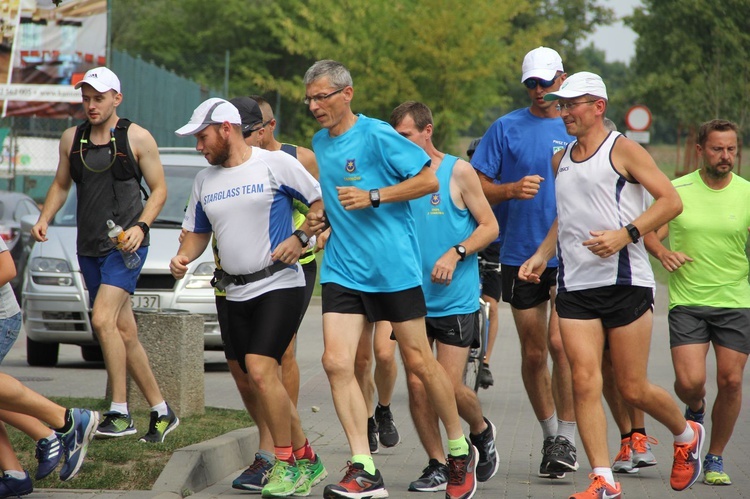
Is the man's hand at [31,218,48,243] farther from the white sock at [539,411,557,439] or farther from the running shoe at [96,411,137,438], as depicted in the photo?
the white sock at [539,411,557,439]

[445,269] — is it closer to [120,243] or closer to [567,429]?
[567,429]

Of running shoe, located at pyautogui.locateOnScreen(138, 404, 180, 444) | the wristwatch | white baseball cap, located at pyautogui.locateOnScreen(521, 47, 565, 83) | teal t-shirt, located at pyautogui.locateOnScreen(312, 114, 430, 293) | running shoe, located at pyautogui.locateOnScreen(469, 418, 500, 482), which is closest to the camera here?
teal t-shirt, located at pyautogui.locateOnScreen(312, 114, 430, 293)

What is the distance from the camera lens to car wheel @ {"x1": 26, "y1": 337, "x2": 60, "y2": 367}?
13648 mm

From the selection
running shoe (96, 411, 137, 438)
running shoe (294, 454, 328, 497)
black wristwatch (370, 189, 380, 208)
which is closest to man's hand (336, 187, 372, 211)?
black wristwatch (370, 189, 380, 208)

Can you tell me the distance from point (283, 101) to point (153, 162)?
45.7m

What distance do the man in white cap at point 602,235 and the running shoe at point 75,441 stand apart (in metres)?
2.53

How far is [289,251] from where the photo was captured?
681 cm

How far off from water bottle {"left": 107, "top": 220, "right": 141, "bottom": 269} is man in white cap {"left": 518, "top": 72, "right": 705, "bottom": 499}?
2.66 metres

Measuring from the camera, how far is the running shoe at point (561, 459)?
Result: 7.61 metres

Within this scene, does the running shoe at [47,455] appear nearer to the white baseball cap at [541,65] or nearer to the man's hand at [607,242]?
the man's hand at [607,242]

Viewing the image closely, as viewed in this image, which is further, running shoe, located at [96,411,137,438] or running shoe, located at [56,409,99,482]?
running shoe, located at [96,411,137,438]

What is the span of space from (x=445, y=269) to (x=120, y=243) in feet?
6.63

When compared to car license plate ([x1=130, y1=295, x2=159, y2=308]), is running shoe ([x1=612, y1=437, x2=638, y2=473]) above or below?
below

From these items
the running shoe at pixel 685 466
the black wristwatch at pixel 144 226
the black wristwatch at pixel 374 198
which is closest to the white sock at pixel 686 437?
the running shoe at pixel 685 466
